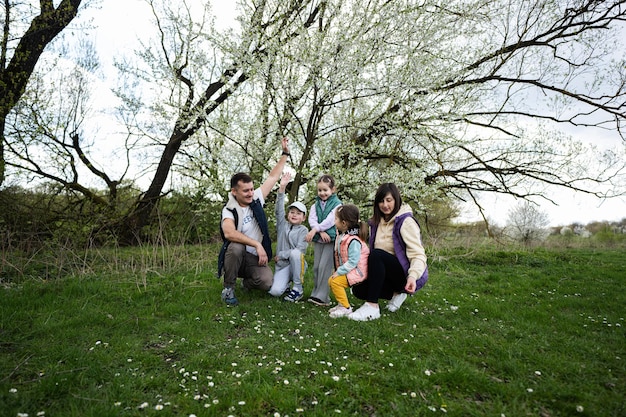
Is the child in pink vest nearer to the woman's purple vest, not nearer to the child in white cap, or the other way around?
the woman's purple vest

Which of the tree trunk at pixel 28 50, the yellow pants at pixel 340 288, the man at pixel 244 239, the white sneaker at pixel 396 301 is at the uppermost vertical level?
the tree trunk at pixel 28 50

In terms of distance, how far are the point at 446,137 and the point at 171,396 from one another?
7079 mm

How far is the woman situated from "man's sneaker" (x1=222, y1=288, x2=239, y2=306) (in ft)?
4.80

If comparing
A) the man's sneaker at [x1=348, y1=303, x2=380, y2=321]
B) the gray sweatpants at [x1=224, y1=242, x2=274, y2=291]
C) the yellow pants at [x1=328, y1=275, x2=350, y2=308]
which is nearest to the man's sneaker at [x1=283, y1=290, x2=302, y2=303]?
the gray sweatpants at [x1=224, y1=242, x2=274, y2=291]

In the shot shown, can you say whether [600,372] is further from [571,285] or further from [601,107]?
[601,107]

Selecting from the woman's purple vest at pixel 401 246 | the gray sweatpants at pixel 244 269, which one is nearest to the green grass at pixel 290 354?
the gray sweatpants at pixel 244 269

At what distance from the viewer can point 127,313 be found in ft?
13.0

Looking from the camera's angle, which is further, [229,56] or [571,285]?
[229,56]

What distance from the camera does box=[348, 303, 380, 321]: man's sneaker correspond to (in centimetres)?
389

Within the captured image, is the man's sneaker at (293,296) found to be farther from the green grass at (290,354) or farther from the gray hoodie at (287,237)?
the gray hoodie at (287,237)

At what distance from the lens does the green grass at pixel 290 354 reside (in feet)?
7.48

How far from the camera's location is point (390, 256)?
162 inches

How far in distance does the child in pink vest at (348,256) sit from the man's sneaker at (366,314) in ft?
0.42

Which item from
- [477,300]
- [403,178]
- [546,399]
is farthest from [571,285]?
[546,399]
